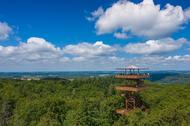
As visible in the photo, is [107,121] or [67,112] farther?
[67,112]

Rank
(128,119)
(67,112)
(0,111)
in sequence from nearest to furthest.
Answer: (128,119) < (67,112) < (0,111)

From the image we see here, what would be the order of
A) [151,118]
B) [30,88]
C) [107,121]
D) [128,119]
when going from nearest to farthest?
[151,118] → [128,119] → [107,121] → [30,88]

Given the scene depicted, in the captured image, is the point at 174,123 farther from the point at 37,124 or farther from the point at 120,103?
the point at 37,124

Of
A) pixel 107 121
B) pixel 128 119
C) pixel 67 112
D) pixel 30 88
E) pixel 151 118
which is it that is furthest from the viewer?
pixel 30 88

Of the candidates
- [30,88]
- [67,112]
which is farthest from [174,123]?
[30,88]

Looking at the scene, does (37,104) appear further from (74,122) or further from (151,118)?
(151,118)

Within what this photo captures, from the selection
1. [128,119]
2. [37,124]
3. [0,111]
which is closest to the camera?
[128,119]

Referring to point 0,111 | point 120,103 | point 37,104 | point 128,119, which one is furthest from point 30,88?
point 128,119

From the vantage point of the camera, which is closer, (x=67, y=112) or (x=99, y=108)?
(x=99, y=108)

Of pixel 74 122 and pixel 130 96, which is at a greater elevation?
pixel 130 96
